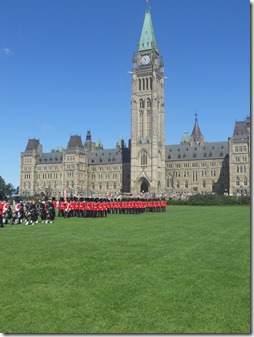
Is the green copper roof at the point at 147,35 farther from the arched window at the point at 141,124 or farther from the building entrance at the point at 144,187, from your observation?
the building entrance at the point at 144,187

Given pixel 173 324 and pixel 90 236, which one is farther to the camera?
pixel 90 236

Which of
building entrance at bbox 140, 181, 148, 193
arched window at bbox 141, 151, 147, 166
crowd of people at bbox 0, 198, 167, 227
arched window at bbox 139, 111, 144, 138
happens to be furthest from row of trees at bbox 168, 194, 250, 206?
arched window at bbox 139, 111, 144, 138

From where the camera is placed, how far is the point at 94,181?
13388cm

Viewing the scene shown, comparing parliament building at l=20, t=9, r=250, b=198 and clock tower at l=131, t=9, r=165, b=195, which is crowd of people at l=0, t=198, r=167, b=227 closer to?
parliament building at l=20, t=9, r=250, b=198

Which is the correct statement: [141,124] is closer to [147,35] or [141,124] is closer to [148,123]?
[148,123]

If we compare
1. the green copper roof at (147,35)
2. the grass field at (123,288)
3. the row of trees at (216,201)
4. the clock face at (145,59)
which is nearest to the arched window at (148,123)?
the clock face at (145,59)

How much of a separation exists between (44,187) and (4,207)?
111 metres

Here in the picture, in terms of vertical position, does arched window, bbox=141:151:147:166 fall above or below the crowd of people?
above

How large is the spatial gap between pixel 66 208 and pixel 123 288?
23878 millimetres

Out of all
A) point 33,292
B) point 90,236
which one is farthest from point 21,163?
→ point 33,292

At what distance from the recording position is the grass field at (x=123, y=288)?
669 cm

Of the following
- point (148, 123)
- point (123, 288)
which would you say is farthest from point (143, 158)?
point (123, 288)

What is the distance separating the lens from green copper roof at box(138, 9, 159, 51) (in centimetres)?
11556

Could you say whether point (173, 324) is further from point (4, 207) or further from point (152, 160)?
point (152, 160)
